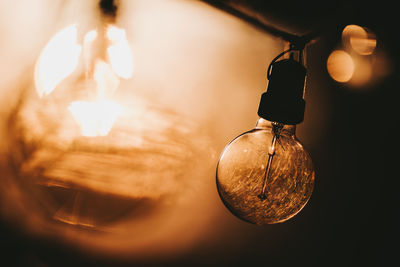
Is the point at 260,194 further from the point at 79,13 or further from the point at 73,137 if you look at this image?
the point at 79,13

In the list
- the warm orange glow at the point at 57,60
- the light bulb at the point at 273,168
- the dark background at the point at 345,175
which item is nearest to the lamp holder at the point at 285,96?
the light bulb at the point at 273,168

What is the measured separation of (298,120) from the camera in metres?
0.52

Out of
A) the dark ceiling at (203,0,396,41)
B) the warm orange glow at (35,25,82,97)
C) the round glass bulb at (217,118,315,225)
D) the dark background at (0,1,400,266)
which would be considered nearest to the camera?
the round glass bulb at (217,118,315,225)

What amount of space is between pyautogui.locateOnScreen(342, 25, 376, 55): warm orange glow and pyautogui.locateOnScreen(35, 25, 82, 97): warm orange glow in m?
0.90

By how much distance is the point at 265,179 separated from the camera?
50 centimetres

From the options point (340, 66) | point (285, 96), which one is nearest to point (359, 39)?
point (340, 66)

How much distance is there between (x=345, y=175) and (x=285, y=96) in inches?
23.9

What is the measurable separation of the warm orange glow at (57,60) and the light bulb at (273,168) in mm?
449

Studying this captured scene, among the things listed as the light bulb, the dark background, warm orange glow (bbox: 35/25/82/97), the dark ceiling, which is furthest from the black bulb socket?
warm orange glow (bbox: 35/25/82/97)

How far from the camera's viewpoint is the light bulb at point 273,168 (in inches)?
19.4

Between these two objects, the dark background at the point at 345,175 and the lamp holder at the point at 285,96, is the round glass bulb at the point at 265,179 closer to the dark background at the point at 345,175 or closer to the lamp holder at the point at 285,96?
the lamp holder at the point at 285,96

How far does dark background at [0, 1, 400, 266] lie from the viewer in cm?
85

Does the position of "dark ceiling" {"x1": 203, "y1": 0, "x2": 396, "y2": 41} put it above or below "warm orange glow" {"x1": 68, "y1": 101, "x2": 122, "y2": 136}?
above

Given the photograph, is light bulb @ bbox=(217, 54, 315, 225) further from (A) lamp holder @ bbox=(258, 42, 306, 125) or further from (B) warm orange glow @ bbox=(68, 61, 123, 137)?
(B) warm orange glow @ bbox=(68, 61, 123, 137)
